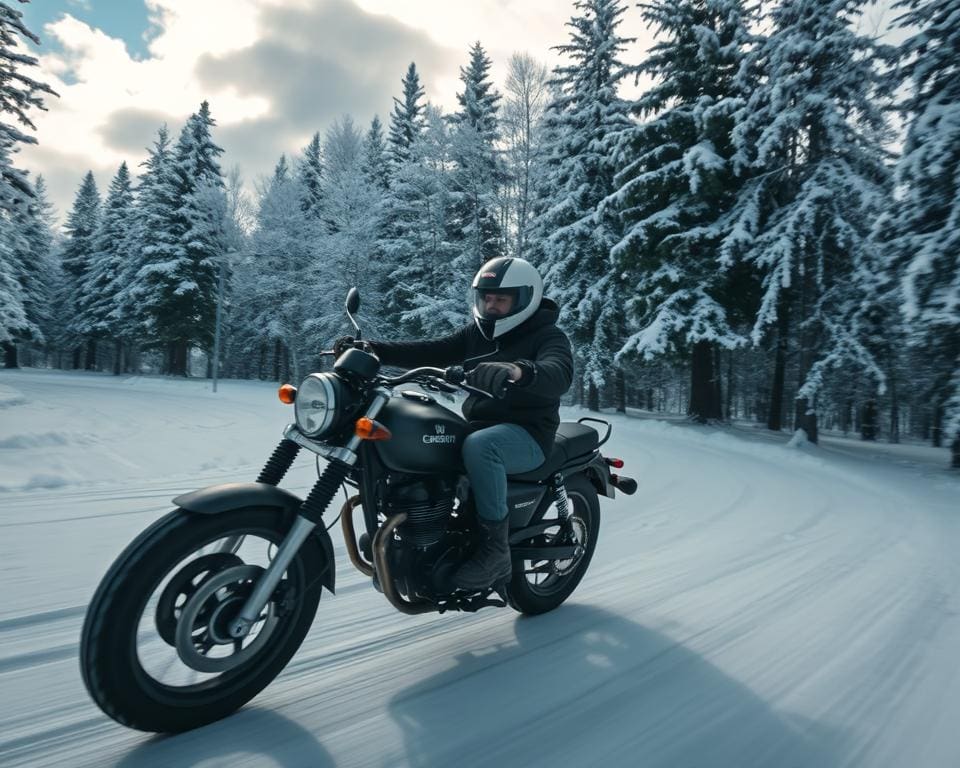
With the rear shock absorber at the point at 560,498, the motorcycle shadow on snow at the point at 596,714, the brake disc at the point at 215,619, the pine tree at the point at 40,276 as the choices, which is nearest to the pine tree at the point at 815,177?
the rear shock absorber at the point at 560,498

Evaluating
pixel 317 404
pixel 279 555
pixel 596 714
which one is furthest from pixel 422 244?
pixel 596 714

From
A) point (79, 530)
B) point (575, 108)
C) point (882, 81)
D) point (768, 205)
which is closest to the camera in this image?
point (79, 530)

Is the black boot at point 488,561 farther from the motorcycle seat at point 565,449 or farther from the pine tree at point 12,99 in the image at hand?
the pine tree at point 12,99

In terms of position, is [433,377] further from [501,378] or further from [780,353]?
[780,353]

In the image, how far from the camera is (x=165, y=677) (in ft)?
7.06

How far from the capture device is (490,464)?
2.62m

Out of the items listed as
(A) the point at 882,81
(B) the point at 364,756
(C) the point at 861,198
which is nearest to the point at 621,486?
(B) the point at 364,756

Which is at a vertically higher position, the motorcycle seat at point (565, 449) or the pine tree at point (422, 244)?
the pine tree at point (422, 244)

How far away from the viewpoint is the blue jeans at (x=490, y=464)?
262cm

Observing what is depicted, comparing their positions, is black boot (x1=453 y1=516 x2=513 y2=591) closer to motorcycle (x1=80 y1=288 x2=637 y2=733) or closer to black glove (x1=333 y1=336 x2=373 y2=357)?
motorcycle (x1=80 y1=288 x2=637 y2=733)

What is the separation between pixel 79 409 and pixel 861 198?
17.7 m

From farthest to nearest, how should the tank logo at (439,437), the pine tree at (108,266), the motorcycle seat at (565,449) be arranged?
the pine tree at (108,266) → the motorcycle seat at (565,449) → the tank logo at (439,437)

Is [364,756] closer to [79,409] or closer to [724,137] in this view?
[79,409]

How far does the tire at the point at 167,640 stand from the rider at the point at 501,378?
679 mm
